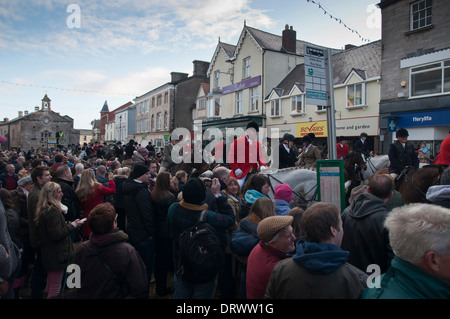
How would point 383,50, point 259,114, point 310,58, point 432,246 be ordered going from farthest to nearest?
point 259,114 → point 383,50 → point 310,58 → point 432,246

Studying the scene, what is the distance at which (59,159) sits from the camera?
8.02 metres

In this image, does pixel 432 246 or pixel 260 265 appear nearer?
pixel 432 246

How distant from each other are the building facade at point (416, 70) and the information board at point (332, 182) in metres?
13.2

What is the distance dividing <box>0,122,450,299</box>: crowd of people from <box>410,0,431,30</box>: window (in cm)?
1514

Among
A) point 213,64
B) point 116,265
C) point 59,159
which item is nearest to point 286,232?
point 116,265

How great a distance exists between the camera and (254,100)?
88.4ft

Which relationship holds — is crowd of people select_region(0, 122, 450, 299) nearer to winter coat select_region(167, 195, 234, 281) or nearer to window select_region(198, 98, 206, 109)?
winter coat select_region(167, 195, 234, 281)

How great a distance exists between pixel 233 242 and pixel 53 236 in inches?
91.6

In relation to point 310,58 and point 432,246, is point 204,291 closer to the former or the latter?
point 432,246

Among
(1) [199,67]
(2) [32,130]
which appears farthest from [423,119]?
(2) [32,130]

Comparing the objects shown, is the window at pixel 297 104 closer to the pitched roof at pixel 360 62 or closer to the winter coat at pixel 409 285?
the pitched roof at pixel 360 62

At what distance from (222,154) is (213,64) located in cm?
2563

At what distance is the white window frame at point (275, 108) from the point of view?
24.2 m

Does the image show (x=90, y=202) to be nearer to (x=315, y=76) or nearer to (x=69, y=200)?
(x=69, y=200)
